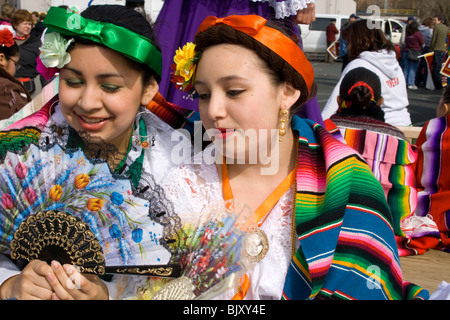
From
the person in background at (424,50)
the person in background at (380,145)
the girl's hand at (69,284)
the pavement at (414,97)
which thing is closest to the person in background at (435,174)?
the person in background at (380,145)

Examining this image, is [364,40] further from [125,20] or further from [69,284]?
[69,284]

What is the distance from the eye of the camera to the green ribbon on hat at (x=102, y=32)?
6.56 feet

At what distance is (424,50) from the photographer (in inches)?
575

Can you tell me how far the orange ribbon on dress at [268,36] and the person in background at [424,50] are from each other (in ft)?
41.9

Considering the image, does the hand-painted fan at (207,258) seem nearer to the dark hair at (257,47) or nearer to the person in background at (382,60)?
the dark hair at (257,47)

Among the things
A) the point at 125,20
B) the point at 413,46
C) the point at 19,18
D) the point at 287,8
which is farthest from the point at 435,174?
the point at 413,46

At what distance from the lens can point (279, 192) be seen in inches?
84.4

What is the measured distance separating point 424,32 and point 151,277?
14.8 meters

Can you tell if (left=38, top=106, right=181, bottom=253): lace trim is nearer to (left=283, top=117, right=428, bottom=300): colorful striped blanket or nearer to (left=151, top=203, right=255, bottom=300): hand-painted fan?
(left=151, top=203, right=255, bottom=300): hand-painted fan

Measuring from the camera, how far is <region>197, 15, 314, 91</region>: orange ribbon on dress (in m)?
2.01

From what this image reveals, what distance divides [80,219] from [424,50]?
14698mm

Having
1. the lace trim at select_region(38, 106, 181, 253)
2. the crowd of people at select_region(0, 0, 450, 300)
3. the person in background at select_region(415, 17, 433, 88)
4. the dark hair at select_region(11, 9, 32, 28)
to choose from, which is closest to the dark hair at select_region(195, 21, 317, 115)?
the crowd of people at select_region(0, 0, 450, 300)
